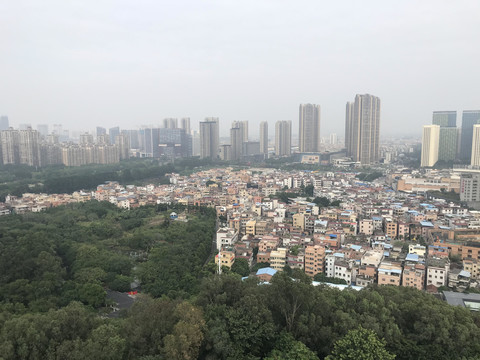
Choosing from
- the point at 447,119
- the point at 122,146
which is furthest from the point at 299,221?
the point at 447,119

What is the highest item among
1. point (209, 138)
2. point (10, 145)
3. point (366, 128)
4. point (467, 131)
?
point (366, 128)

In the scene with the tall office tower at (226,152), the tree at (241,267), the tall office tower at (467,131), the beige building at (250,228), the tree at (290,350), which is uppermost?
the tall office tower at (467,131)

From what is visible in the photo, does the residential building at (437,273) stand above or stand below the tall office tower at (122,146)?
below

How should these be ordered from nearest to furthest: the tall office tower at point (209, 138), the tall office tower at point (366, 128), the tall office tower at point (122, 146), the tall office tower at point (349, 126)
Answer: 1. the tall office tower at point (366, 128)
2. the tall office tower at point (122, 146)
3. the tall office tower at point (349, 126)
4. the tall office tower at point (209, 138)

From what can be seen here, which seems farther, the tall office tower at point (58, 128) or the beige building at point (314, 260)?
the tall office tower at point (58, 128)

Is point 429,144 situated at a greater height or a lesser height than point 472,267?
greater

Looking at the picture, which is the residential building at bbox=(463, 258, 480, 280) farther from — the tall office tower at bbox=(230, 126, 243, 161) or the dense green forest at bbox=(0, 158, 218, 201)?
the tall office tower at bbox=(230, 126, 243, 161)

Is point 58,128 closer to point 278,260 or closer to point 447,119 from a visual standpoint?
point 447,119

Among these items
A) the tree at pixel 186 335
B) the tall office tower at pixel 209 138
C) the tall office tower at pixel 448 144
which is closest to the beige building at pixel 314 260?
the tree at pixel 186 335

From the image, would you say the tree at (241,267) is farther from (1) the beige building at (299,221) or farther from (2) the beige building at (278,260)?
(1) the beige building at (299,221)
